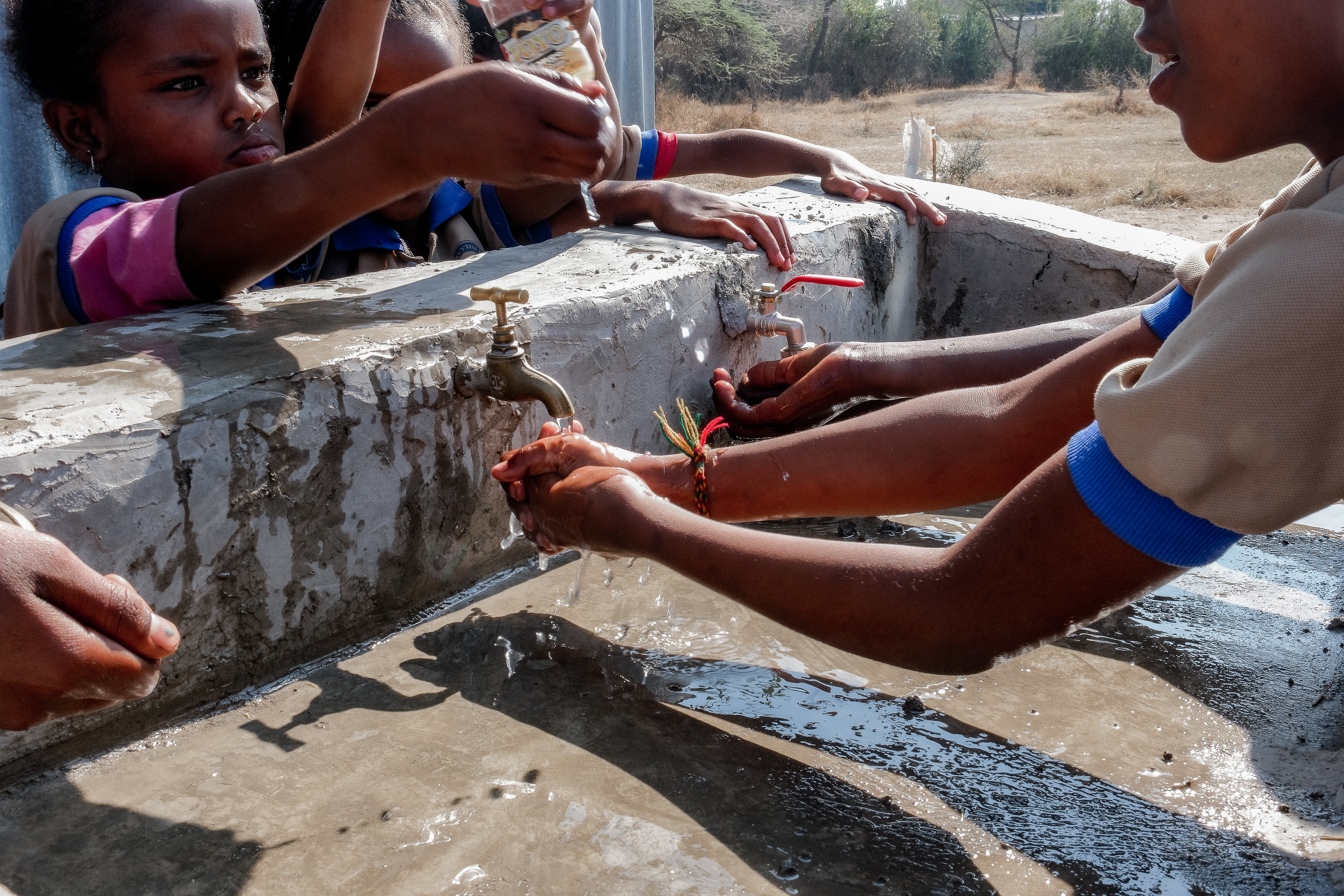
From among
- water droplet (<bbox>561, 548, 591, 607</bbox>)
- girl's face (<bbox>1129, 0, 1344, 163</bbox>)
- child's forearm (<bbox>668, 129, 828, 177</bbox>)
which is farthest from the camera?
child's forearm (<bbox>668, 129, 828, 177</bbox>)

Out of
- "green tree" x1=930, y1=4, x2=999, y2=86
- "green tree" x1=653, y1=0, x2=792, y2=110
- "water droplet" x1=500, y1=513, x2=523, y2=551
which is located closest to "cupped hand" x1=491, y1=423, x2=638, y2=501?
"water droplet" x1=500, y1=513, x2=523, y2=551

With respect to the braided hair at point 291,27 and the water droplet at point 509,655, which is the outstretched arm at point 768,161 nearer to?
the braided hair at point 291,27

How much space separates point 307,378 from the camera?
1329 millimetres

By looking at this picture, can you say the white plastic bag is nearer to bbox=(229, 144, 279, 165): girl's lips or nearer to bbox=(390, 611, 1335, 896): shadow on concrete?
bbox=(229, 144, 279, 165): girl's lips

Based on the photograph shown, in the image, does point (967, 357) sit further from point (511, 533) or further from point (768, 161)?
point (768, 161)

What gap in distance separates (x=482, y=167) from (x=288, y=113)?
2.87 ft

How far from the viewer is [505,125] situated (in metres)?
1.32

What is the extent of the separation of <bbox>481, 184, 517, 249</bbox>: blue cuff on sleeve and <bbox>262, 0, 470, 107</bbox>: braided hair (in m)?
0.31

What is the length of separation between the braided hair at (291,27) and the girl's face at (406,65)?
97 mm

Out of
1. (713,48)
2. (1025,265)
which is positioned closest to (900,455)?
(1025,265)

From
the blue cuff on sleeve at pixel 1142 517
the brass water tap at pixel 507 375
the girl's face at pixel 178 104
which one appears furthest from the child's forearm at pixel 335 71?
the blue cuff on sleeve at pixel 1142 517

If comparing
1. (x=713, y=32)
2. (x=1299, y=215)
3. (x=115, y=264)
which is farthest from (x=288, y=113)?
(x=713, y=32)

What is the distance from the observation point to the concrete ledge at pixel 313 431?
1.17m

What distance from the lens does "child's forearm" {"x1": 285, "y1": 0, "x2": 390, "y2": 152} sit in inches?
73.2
